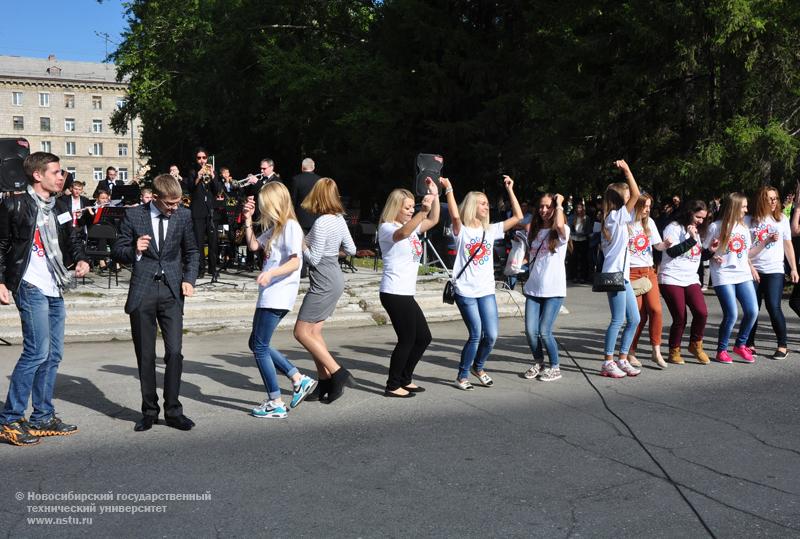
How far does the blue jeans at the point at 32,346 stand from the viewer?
5867 mm

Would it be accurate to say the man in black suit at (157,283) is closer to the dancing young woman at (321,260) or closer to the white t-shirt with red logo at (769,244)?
the dancing young woman at (321,260)

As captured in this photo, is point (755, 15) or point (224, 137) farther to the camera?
point (224, 137)

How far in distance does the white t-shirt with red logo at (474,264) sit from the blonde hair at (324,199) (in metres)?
1.27

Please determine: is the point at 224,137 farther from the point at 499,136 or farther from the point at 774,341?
the point at 774,341

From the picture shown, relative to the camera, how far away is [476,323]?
24.9 feet

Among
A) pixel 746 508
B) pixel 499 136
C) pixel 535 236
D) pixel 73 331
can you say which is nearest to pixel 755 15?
pixel 499 136

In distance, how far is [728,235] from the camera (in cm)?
891

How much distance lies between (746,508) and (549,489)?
105 cm

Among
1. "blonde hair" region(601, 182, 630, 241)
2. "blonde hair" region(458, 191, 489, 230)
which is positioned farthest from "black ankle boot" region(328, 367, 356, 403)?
"blonde hair" region(601, 182, 630, 241)

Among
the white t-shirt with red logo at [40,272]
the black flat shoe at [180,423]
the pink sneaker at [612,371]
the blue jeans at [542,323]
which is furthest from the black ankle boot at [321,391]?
the pink sneaker at [612,371]

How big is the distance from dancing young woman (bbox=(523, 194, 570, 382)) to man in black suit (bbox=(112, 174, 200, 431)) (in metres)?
3.34

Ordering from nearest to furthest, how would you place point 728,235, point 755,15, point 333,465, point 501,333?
1. point 333,465
2. point 728,235
3. point 501,333
4. point 755,15

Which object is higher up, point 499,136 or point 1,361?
point 499,136

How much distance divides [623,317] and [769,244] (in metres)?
2.16
